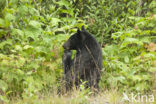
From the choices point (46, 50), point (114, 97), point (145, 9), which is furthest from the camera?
point (145, 9)

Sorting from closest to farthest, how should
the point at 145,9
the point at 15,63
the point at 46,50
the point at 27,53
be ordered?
1. the point at 15,63
2. the point at 27,53
3. the point at 46,50
4. the point at 145,9

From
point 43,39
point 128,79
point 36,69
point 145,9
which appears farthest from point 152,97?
point 145,9

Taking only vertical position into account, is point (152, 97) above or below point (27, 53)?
below

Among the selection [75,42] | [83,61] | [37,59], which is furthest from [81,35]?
[37,59]

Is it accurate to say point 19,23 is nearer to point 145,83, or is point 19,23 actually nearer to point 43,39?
point 43,39

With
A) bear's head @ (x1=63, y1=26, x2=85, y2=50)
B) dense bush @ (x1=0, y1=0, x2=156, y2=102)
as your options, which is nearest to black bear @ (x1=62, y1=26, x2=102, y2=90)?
bear's head @ (x1=63, y1=26, x2=85, y2=50)

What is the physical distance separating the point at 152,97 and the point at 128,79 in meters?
1.10

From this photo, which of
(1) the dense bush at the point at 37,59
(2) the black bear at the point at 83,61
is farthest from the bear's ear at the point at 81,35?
(1) the dense bush at the point at 37,59

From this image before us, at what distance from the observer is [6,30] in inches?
178

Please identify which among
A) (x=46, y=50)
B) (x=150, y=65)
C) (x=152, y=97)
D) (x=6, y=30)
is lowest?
(x=152, y=97)

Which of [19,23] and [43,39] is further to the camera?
[43,39]

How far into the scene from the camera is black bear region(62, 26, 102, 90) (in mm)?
4828

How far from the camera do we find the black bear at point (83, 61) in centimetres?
483

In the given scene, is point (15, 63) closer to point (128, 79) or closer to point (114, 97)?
point (114, 97)
